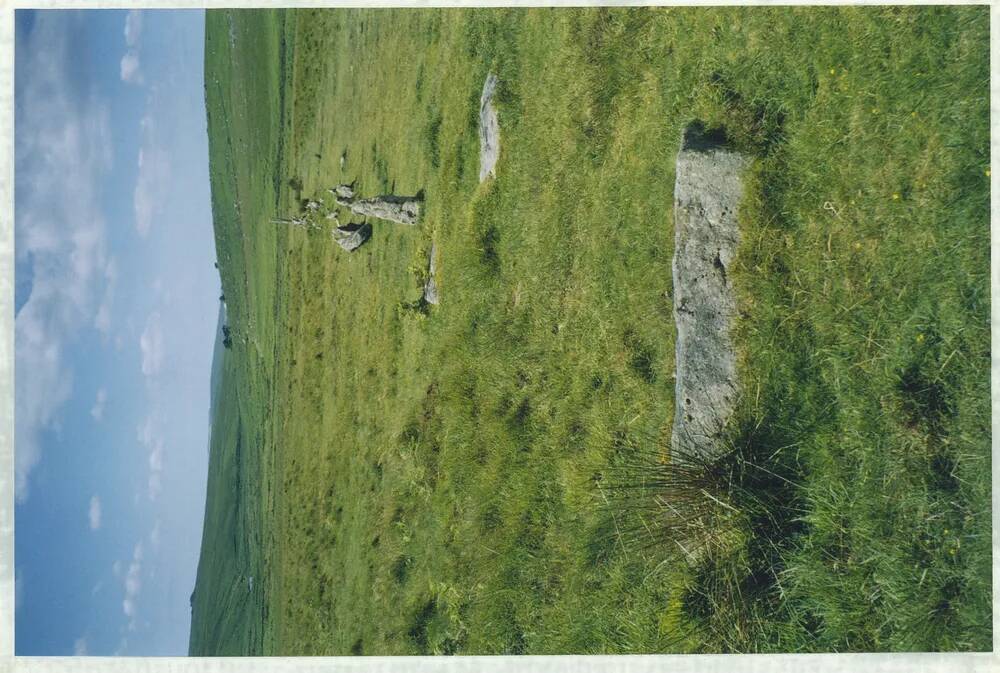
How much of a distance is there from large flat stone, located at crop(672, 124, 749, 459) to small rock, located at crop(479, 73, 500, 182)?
14.3 feet

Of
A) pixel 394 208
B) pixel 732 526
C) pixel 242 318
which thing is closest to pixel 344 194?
pixel 394 208

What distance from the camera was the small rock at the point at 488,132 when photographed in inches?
450

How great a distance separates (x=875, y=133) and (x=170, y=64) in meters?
24.1

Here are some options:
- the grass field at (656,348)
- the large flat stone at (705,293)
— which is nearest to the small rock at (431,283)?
the grass field at (656,348)

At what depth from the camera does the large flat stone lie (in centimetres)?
757

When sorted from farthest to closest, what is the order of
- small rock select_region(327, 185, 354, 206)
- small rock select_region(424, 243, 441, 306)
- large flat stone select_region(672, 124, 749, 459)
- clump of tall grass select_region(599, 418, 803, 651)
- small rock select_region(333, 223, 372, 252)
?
small rock select_region(327, 185, 354, 206), small rock select_region(333, 223, 372, 252), small rock select_region(424, 243, 441, 306), large flat stone select_region(672, 124, 749, 459), clump of tall grass select_region(599, 418, 803, 651)

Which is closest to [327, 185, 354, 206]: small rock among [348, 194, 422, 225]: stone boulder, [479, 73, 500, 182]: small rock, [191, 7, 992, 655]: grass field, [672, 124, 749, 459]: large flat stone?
[348, 194, 422, 225]: stone boulder

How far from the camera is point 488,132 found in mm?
11680

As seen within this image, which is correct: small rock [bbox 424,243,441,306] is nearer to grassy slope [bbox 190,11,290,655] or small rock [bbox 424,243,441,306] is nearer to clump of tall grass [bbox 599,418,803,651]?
clump of tall grass [bbox 599,418,803,651]

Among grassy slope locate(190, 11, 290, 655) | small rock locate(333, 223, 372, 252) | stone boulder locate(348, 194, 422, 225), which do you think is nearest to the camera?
stone boulder locate(348, 194, 422, 225)

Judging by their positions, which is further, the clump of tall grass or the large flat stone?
the large flat stone

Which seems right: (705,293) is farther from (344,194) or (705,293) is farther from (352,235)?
(344,194)

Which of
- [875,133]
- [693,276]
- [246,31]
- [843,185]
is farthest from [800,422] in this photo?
[246,31]

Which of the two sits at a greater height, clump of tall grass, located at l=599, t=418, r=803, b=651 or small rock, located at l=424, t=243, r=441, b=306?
small rock, located at l=424, t=243, r=441, b=306
